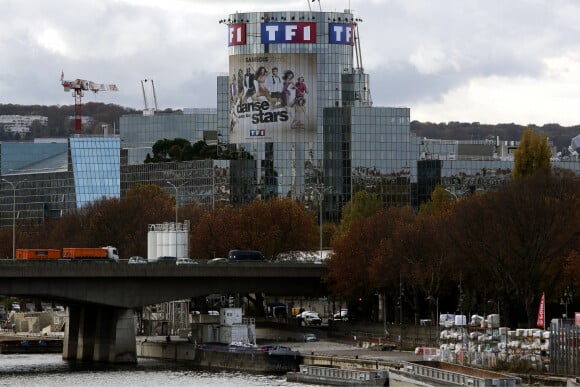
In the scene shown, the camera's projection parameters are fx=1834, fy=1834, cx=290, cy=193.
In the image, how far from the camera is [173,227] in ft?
641

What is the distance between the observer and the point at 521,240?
157750 millimetres

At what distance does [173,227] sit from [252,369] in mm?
43611

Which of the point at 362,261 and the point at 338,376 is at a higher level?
the point at 362,261

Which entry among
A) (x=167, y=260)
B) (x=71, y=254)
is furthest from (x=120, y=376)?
(x=71, y=254)

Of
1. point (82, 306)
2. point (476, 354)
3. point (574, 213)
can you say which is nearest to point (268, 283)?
point (82, 306)

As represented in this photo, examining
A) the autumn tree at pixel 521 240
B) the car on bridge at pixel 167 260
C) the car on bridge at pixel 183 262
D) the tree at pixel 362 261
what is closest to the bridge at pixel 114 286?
the car on bridge at pixel 183 262

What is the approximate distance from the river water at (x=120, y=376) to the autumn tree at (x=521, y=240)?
23822 millimetres

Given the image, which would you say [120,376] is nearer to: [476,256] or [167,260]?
[167,260]

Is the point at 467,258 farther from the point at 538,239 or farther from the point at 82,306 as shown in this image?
the point at 82,306

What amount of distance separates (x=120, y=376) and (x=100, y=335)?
23.1m

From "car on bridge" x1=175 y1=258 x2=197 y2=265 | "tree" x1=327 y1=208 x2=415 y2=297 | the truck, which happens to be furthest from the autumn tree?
the truck

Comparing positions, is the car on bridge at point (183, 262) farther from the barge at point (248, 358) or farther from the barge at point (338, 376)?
the barge at point (338, 376)

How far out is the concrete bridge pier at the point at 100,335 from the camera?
16688cm

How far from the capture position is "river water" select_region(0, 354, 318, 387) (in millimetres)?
138500
